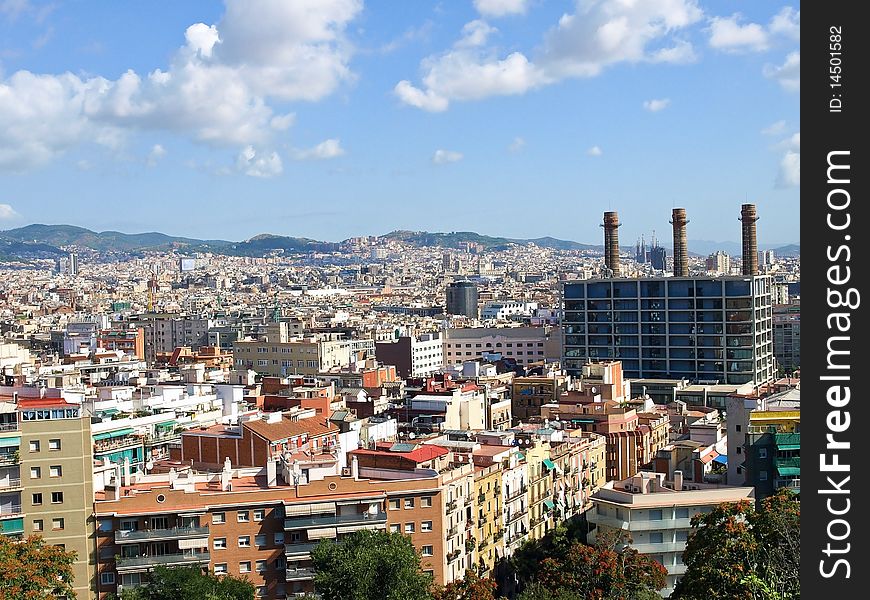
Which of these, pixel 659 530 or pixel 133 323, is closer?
pixel 659 530

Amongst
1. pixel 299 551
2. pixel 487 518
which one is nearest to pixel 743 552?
pixel 487 518

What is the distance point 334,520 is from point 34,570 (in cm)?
591

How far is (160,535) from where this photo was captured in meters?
22.2

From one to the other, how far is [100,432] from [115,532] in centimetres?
792

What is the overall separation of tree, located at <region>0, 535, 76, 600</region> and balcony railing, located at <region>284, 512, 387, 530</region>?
413 cm

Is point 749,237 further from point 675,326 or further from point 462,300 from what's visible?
point 462,300

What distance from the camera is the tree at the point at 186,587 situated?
19.7 meters

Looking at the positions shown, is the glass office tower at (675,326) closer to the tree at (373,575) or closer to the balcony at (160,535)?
the balcony at (160,535)


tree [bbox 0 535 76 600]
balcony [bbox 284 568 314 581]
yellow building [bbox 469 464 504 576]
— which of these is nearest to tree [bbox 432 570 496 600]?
balcony [bbox 284 568 314 581]

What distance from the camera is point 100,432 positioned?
29766mm

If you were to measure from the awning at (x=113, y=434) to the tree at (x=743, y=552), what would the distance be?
16.0 m

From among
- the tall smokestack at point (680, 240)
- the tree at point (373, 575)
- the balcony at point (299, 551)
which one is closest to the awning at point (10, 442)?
the balcony at point (299, 551)
